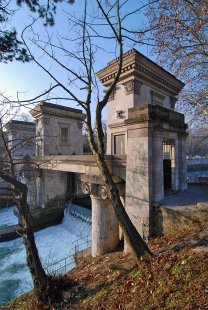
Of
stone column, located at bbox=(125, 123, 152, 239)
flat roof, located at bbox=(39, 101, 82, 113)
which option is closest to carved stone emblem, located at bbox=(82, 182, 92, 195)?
stone column, located at bbox=(125, 123, 152, 239)

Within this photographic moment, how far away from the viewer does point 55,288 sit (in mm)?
Answer: 6254

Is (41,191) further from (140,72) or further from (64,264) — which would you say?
(140,72)

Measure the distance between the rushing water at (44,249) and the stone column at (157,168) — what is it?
6.82 metres

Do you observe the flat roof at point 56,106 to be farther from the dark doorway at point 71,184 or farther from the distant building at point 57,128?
the dark doorway at point 71,184

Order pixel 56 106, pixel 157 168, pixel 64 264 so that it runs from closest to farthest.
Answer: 1. pixel 157 168
2. pixel 64 264
3. pixel 56 106

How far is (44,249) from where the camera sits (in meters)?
15.6

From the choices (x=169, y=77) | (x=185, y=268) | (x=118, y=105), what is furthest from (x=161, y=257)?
(x=169, y=77)

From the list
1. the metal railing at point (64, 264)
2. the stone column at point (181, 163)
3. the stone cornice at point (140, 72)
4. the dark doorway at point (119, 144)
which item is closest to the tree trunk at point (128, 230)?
the metal railing at point (64, 264)

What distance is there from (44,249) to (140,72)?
593 inches

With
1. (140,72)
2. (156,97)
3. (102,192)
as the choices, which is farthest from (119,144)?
(102,192)

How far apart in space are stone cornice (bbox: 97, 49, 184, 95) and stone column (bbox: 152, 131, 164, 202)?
788 centimetres

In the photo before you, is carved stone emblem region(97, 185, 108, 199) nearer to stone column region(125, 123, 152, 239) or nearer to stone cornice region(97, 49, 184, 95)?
stone column region(125, 123, 152, 239)

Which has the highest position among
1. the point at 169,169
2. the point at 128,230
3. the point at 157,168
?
the point at 157,168

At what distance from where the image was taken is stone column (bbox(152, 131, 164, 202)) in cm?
811
